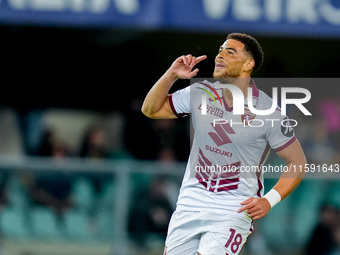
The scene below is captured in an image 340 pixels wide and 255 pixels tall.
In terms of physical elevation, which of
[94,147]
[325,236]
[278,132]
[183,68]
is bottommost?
[325,236]

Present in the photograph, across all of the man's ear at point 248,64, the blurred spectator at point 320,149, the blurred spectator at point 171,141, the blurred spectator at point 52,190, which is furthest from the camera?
the blurred spectator at point 171,141

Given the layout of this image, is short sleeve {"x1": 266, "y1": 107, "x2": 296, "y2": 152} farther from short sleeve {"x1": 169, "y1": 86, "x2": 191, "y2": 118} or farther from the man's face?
short sleeve {"x1": 169, "y1": 86, "x2": 191, "y2": 118}

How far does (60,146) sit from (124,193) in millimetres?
1339

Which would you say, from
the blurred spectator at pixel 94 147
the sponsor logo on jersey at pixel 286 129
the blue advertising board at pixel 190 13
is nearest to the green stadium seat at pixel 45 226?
the blurred spectator at pixel 94 147

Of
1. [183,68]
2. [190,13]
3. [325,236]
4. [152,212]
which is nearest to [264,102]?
[183,68]

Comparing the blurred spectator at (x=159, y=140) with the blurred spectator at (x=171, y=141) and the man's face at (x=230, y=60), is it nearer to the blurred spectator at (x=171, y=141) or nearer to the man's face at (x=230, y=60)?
the blurred spectator at (x=171, y=141)

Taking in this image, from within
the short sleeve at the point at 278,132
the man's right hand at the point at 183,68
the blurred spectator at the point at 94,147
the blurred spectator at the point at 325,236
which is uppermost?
the man's right hand at the point at 183,68

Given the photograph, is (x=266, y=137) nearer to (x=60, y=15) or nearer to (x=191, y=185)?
(x=191, y=185)

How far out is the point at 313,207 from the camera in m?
8.62

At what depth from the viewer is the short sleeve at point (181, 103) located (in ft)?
18.6

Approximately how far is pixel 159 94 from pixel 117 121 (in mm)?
4807

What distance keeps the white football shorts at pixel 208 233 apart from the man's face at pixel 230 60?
100 cm

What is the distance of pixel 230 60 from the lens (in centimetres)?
563

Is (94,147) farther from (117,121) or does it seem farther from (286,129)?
(286,129)
